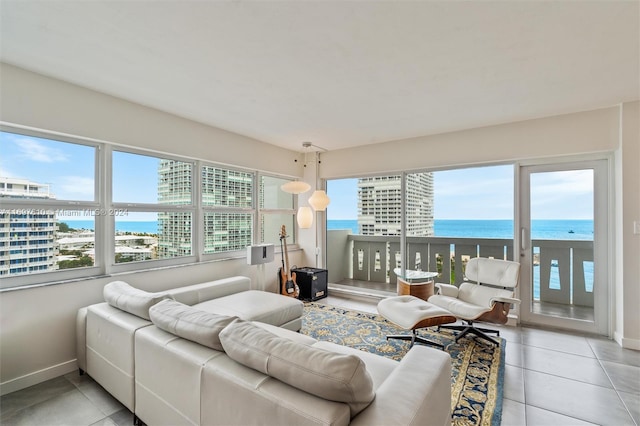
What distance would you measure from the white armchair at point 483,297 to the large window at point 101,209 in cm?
294

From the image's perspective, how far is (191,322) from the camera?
1601 mm

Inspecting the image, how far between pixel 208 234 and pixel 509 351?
3744 mm

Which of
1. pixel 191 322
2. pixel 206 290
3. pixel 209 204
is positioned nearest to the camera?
pixel 191 322

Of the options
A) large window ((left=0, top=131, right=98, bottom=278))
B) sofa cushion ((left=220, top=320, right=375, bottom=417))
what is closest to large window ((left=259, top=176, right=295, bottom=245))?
large window ((left=0, top=131, right=98, bottom=278))

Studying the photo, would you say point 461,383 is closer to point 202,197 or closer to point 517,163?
point 517,163

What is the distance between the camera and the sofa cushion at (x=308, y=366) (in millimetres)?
1057

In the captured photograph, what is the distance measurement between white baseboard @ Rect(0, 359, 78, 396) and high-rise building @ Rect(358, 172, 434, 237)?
4.24 metres

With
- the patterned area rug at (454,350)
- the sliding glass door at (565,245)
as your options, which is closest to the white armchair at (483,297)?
the patterned area rug at (454,350)

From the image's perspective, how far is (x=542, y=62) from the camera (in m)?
2.27

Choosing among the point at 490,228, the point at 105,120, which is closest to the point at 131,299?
the point at 105,120

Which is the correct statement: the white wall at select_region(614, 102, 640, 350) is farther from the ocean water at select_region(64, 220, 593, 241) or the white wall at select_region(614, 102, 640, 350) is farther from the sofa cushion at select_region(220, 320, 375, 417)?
the sofa cushion at select_region(220, 320, 375, 417)

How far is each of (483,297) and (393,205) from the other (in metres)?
2.02

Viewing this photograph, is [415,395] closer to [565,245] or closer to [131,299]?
[131,299]

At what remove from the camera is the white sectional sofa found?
3.51 ft
